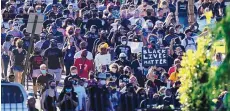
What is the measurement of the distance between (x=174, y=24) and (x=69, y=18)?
2611 millimetres

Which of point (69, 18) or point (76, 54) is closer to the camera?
point (76, 54)

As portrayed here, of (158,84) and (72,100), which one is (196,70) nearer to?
(72,100)

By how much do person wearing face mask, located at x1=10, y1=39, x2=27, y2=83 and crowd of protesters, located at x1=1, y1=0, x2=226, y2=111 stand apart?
0.8 inches

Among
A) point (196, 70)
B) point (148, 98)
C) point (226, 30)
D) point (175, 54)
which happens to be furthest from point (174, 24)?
point (226, 30)

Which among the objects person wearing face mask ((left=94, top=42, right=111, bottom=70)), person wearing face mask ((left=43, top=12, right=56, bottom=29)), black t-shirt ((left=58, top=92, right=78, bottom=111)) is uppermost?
person wearing face mask ((left=43, top=12, right=56, bottom=29))

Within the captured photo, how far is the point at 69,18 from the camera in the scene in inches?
1212

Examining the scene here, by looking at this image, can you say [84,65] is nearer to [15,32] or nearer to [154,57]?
[154,57]

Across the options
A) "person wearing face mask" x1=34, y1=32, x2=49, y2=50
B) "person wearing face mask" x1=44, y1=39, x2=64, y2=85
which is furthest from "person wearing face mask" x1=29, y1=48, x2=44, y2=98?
"person wearing face mask" x1=34, y1=32, x2=49, y2=50

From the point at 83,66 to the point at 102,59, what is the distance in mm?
742

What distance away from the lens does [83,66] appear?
2522 centimetres

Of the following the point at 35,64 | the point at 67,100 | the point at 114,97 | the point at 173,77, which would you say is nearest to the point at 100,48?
the point at 35,64

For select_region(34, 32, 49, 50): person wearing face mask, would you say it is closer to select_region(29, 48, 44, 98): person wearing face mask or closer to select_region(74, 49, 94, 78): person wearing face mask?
select_region(29, 48, 44, 98): person wearing face mask

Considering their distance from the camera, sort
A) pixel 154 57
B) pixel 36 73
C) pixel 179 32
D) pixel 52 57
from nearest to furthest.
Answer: pixel 36 73 → pixel 52 57 → pixel 154 57 → pixel 179 32

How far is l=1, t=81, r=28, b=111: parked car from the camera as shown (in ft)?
69.2
